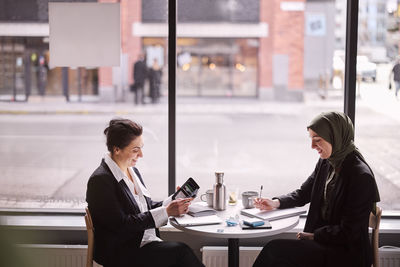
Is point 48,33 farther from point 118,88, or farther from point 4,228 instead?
point 4,228

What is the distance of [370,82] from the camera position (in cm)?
362

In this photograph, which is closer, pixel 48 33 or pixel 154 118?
pixel 48 33

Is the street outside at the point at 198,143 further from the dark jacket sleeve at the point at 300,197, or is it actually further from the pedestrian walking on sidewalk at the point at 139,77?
the dark jacket sleeve at the point at 300,197

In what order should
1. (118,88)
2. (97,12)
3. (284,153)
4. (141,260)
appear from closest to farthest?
1. (141,260)
2. (97,12)
3. (118,88)
4. (284,153)

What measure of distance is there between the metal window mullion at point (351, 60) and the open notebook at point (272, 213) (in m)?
0.99

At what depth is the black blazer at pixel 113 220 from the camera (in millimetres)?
2406

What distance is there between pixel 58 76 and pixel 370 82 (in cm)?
249

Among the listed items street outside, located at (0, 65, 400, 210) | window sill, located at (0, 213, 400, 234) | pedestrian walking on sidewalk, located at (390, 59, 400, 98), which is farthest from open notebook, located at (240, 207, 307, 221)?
pedestrian walking on sidewalk, located at (390, 59, 400, 98)

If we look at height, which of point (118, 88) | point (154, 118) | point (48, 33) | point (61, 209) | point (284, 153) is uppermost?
point (48, 33)

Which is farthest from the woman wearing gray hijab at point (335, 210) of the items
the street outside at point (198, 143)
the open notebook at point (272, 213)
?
the street outside at point (198, 143)

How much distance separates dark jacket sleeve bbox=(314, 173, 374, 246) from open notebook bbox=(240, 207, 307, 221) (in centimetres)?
29

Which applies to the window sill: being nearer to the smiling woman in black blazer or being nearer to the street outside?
the street outside

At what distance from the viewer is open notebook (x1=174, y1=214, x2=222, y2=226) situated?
8.30 ft

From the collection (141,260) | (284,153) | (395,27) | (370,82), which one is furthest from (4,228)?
(284,153)
